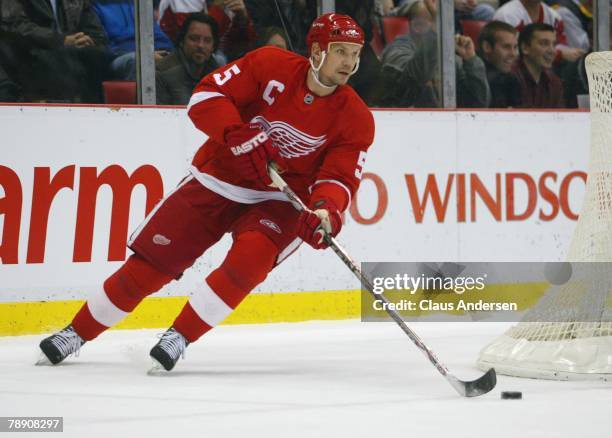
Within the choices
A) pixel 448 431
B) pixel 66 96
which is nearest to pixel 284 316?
pixel 66 96

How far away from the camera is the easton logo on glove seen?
378 centimetres

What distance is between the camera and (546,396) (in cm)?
346

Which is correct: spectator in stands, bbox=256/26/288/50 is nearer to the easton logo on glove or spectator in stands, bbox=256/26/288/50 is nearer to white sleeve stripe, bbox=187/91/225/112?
white sleeve stripe, bbox=187/91/225/112

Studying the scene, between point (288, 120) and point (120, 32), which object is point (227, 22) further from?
point (288, 120)

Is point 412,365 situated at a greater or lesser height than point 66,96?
lesser

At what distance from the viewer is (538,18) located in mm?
6914

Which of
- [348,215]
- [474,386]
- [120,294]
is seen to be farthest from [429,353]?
[348,215]

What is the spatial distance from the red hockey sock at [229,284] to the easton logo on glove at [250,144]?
0.80 feet

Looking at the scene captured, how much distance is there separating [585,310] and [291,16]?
109 inches

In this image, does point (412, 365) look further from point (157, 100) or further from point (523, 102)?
point (523, 102)

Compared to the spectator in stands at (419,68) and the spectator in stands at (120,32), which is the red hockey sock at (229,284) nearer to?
the spectator in stands at (120,32)

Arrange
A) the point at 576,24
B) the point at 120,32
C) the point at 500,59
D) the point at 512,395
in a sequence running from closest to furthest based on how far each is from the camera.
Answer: the point at 512,395
the point at 120,32
the point at 500,59
the point at 576,24

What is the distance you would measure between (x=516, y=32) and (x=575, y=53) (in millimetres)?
401

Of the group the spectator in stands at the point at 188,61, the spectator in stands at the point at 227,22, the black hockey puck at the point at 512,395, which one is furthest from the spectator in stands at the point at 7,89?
the black hockey puck at the point at 512,395
